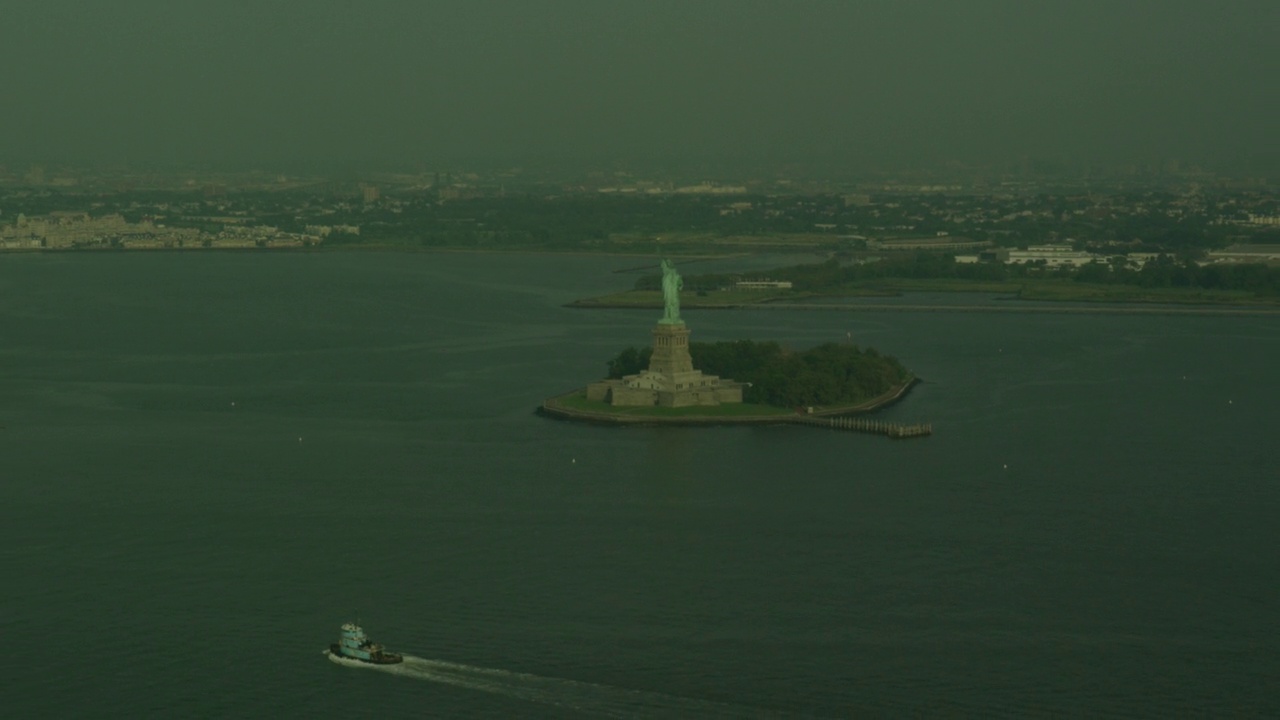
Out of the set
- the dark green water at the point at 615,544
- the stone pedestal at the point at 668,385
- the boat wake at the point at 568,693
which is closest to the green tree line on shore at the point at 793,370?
the stone pedestal at the point at 668,385

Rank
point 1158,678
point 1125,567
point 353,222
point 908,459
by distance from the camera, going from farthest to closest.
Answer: point 353,222 < point 908,459 < point 1125,567 < point 1158,678

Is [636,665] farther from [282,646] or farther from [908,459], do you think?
[908,459]

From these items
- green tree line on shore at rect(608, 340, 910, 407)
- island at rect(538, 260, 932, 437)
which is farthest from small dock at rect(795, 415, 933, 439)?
green tree line on shore at rect(608, 340, 910, 407)

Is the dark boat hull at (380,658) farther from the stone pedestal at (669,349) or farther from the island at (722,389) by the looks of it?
the stone pedestal at (669,349)

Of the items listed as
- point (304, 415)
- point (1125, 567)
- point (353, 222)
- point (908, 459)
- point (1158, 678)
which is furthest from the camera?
point (353, 222)

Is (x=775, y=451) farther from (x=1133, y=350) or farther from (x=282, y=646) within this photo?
(x=1133, y=350)

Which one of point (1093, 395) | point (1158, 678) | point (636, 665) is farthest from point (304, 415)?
point (1158, 678)

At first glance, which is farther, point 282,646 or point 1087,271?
point 1087,271

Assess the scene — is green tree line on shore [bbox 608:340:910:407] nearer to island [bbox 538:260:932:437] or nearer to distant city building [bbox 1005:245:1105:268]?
island [bbox 538:260:932:437]
